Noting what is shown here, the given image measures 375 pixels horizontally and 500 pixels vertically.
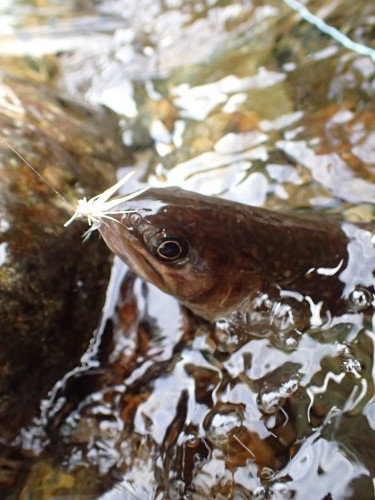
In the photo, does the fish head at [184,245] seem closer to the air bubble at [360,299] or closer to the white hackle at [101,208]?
the white hackle at [101,208]

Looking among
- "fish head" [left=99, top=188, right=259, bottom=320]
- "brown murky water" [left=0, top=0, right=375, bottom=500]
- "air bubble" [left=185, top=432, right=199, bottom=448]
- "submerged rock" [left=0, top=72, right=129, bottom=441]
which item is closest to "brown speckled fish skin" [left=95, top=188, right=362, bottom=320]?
"fish head" [left=99, top=188, right=259, bottom=320]

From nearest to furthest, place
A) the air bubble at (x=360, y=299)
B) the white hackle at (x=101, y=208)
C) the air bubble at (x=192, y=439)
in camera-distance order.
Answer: the white hackle at (x=101, y=208) → the air bubble at (x=192, y=439) → the air bubble at (x=360, y=299)

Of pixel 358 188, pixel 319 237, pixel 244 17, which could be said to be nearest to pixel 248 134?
pixel 358 188

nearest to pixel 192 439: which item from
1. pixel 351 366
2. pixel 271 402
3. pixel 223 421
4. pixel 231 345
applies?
pixel 223 421

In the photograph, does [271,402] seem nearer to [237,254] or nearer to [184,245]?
[237,254]

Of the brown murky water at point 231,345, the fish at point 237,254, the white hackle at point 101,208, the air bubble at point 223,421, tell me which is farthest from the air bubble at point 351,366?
the white hackle at point 101,208

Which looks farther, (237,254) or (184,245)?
(237,254)
